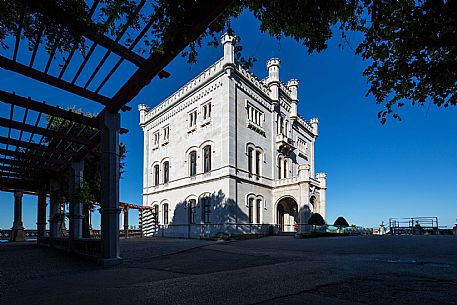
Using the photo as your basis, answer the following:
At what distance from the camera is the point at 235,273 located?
6312 millimetres

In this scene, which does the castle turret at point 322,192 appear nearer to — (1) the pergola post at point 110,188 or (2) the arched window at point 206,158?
(2) the arched window at point 206,158

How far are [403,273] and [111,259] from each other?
7.06 metres

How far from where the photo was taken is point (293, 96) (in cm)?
3434

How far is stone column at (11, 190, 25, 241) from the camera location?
23.1m

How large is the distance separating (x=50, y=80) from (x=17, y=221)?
70.0 feet

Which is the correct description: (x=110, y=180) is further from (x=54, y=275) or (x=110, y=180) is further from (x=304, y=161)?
(x=304, y=161)

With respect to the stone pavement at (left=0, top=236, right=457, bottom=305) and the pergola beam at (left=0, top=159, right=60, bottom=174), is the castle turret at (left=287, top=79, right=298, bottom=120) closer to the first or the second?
the pergola beam at (left=0, top=159, right=60, bottom=174)

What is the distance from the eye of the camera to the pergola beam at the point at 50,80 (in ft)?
22.5

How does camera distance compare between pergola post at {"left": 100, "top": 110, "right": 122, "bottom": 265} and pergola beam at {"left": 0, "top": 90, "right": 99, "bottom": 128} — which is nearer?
pergola beam at {"left": 0, "top": 90, "right": 99, "bottom": 128}

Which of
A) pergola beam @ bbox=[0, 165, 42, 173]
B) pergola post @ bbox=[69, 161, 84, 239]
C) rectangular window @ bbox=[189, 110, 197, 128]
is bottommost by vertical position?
pergola post @ bbox=[69, 161, 84, 239]

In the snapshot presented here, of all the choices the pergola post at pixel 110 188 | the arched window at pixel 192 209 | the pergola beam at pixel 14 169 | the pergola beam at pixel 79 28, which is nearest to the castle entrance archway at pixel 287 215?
the arched window at pixel 192 209

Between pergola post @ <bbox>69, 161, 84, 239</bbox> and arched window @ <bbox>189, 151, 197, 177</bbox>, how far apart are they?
1559 centimetres

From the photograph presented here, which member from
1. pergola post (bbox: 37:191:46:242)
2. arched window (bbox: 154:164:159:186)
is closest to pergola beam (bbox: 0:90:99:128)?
pergola post (bbox: 37:191:46:242)

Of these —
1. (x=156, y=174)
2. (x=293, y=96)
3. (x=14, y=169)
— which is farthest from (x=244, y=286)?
(x=293, y=96)
